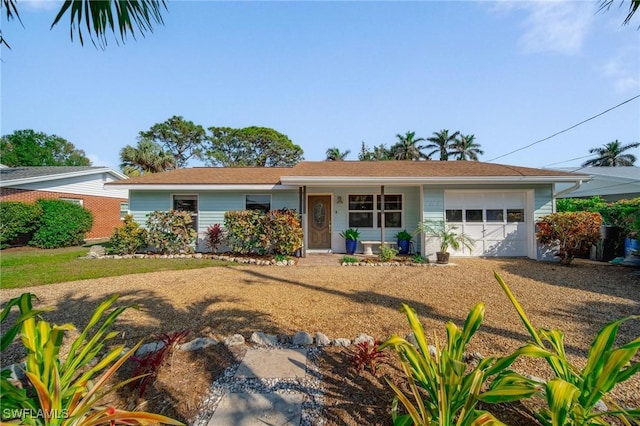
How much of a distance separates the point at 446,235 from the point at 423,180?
196 centimetres

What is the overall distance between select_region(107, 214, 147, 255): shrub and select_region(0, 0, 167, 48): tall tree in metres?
9.28

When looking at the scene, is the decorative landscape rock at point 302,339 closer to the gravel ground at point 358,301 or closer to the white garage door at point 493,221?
the gravel ground at point 358,301

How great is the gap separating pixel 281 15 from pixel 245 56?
2.45m

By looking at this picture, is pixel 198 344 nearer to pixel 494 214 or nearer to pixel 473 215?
pixel 473 215

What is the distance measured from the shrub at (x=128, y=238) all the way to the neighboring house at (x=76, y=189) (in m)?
6.97

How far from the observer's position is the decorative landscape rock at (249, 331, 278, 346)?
3.21m

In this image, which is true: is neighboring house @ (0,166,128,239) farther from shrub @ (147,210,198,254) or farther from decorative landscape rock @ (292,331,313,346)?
decorative landscape rock @ (292,331,313,346)

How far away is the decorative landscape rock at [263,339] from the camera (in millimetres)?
3215

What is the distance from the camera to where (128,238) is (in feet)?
31.7

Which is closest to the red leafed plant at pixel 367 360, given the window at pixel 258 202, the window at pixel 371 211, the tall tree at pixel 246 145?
the window at pixel 371 211

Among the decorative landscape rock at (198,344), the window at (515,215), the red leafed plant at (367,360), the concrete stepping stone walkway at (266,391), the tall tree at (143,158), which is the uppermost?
the tall tree at (143,158)

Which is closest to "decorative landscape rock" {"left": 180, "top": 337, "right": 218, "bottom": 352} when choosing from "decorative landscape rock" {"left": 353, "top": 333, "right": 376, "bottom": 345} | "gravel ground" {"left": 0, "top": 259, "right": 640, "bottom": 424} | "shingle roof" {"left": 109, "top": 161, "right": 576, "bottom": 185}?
"gravel ground" {"left": 0, "top": 259, "right": 640, "bottom": 424}

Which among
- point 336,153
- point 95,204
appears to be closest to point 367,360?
point 95,204

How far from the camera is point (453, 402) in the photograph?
1720 millimetres
